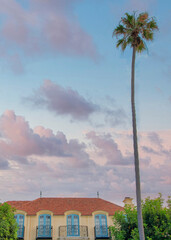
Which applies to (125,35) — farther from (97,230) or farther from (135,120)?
(97,230)

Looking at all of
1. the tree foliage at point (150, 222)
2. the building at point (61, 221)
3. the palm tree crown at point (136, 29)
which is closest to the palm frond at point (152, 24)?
the palm tree crown at point (136, 29)

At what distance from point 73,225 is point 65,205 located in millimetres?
3078

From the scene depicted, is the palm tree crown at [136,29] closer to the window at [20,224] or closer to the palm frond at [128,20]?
the palm frond at [128,20]

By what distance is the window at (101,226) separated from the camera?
32375 mm

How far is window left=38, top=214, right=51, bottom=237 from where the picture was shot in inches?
1247

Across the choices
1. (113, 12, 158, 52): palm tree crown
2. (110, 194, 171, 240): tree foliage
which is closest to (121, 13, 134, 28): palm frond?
(113, 12, 158, 52): palm tree crown

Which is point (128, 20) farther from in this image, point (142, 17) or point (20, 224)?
point (20, 224)

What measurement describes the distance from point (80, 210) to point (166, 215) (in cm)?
1229

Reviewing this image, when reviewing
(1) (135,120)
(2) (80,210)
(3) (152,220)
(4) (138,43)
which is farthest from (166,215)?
(4) (138,43)

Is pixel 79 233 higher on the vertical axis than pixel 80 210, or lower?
lower

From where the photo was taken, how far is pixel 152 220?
2498 cm

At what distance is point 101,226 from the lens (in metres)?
32.7

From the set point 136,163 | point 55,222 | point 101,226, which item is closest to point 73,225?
point 55,222

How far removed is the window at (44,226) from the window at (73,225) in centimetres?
227
